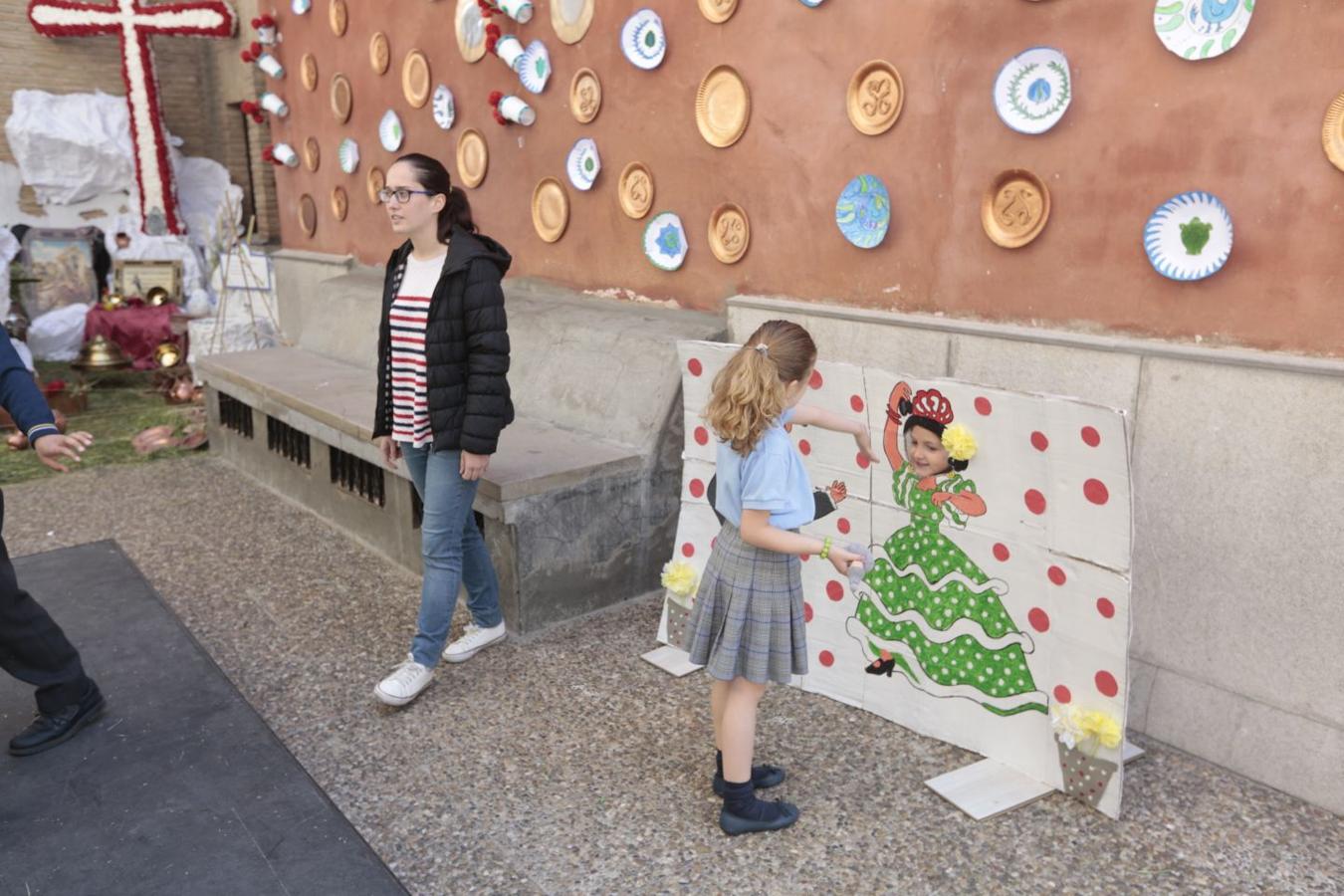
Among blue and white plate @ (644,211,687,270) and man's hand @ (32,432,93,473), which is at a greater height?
blue and white plate @ (644,211,687,270)

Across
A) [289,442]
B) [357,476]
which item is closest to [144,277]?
[289,442]

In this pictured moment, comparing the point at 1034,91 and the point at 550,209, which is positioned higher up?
the point at 1034,91

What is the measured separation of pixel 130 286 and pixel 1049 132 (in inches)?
436

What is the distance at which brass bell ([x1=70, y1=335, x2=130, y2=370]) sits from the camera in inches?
391

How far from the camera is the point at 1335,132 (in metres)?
2.73

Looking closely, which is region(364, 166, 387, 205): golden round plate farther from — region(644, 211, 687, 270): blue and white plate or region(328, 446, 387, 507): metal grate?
region(644, 211, 687, 270): blue and white plate

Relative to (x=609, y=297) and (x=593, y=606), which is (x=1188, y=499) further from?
(x=609, y=297)

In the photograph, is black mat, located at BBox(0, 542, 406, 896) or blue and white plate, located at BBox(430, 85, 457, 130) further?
blue and white plate, located at BBox(430, 85, 457, 130)

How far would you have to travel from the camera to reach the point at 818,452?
3535mm

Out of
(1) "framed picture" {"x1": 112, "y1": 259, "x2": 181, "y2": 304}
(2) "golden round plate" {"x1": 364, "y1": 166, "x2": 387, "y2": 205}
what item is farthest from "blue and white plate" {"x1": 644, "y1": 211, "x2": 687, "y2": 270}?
(1) "framed picture" {"x1": 112, "y1": 259, "x2": 181, "y2": 304}

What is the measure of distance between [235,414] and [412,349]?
12.9 ft

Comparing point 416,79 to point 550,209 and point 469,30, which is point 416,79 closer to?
point 469,30

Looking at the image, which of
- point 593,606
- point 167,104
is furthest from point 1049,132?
point 167,104

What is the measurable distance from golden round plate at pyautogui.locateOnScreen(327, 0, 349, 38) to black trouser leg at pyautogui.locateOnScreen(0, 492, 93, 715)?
5296 mm
